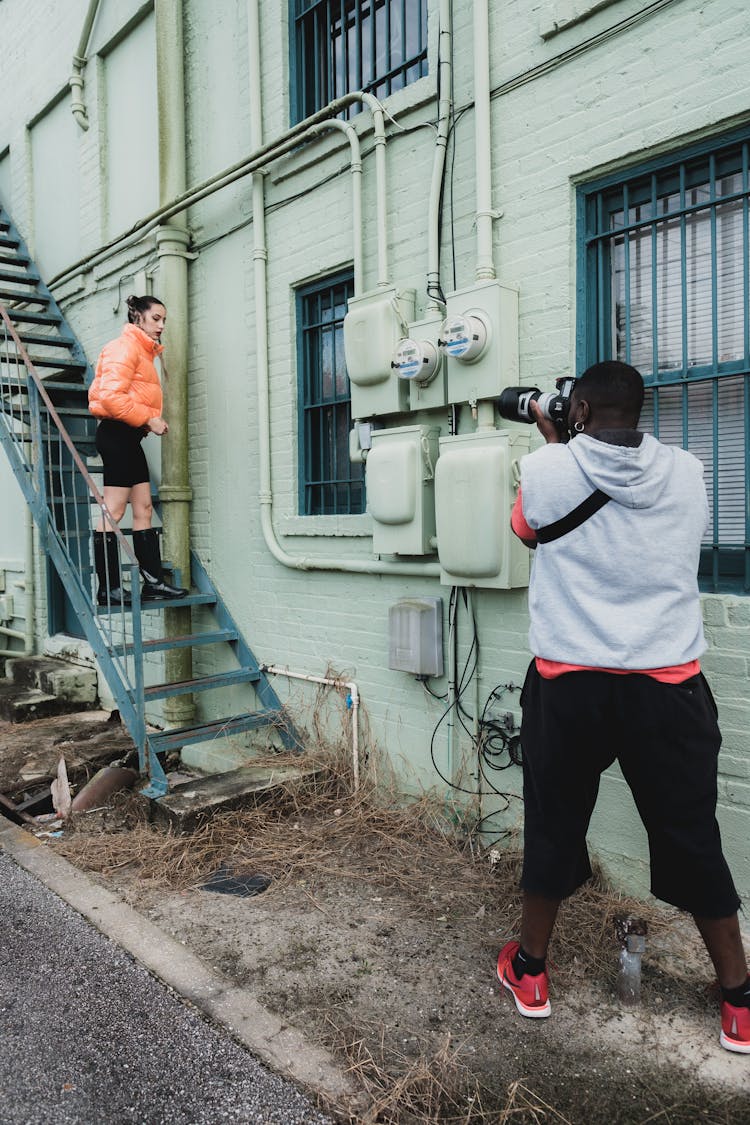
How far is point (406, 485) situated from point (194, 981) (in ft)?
7.86

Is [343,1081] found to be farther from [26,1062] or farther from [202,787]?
[202,787]

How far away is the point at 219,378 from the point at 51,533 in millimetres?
1537

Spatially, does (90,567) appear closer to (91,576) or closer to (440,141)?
(91,576)

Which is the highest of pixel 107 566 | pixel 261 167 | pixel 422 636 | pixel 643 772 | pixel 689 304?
pixel 261 167

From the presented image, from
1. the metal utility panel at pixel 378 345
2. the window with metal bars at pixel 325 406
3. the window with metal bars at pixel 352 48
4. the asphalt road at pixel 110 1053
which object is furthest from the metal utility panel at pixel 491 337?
the asphalt road at pixel 110 1053

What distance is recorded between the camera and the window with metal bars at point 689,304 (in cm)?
342

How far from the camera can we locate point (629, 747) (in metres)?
2.63

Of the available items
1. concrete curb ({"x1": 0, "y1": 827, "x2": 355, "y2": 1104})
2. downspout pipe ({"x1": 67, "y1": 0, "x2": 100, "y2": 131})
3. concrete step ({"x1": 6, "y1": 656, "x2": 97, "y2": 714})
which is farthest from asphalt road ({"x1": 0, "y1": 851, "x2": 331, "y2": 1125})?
downspout pipe ({"x1": 67, "y1": 0, "x2": 100, "y2": 131})

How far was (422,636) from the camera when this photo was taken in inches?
172

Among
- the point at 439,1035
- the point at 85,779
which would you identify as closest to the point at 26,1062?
the point at 439,1035

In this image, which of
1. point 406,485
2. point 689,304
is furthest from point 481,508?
point 689,304

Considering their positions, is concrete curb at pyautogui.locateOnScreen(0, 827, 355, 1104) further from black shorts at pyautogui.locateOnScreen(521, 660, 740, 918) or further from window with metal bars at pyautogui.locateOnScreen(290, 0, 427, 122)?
window with metal bars at pyautogui.locateOnScreen(290, 0, 427, 122)

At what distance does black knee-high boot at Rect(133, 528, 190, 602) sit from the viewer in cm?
560

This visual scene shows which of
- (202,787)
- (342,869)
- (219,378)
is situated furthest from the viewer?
(219,378)
